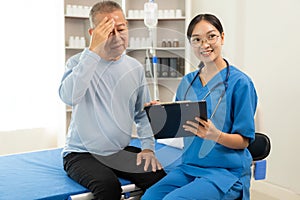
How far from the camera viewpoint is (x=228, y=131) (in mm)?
1560

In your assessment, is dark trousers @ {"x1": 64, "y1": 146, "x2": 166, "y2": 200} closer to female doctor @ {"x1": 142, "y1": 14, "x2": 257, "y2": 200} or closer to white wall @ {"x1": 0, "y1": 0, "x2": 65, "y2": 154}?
female doctor @ {"x1": 142, "y1": 14, "x2": 257, "y2": 200}

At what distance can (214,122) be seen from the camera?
1.55 m

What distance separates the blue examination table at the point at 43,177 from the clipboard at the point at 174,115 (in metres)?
0.37

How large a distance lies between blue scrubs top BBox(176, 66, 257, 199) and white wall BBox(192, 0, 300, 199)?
1115 mm

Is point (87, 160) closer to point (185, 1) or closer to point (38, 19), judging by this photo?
point (38, 19)

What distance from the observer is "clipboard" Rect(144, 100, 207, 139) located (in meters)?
1.43

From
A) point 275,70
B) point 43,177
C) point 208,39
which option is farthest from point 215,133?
point 275,70

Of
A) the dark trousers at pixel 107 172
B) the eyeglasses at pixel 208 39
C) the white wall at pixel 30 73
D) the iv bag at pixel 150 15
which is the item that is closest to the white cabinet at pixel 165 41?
the iv bag at pixel 150 15

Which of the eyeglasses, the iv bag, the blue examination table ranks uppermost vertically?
the iv bag

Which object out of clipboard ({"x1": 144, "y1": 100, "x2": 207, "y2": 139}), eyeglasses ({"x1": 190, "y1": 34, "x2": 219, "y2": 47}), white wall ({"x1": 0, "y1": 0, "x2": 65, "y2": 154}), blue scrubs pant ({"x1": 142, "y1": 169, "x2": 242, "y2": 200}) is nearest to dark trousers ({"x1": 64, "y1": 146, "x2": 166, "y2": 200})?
blue scrubs pant ({"x1": 142, "y1": 169, "x2": 242, "y2": 200})

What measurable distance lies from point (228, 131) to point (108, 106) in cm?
56

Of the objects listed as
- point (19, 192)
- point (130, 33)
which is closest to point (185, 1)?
point (130, 33)

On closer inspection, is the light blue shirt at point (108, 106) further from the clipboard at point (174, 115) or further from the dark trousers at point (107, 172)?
the clipboard at point (174, 115)

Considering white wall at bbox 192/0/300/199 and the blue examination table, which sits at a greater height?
white wall at bbox 192/0/300/199
